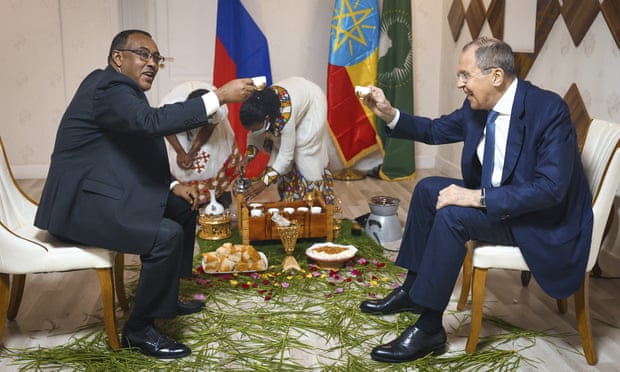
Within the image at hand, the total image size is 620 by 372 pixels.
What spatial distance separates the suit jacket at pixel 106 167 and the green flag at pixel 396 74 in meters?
3.14

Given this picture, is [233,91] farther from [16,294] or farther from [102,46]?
[102,46]

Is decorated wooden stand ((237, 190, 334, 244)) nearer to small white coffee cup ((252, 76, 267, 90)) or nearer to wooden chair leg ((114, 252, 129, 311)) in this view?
wooden chair leg ((114, 252, 129, 311))

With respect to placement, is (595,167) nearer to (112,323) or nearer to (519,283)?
(519,283)

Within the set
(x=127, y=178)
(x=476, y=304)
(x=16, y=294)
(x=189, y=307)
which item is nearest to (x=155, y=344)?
(x=189, y=307)

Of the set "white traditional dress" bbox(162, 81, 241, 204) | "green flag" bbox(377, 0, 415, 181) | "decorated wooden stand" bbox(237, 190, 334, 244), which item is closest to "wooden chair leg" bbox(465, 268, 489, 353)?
"decorated wooden stand" bbox(237, 190, 334, 244)

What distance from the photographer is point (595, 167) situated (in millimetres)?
2365

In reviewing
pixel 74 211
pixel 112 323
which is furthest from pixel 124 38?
pixel 112 323

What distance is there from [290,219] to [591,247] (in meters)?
1.66

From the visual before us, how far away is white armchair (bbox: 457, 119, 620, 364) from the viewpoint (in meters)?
2.23

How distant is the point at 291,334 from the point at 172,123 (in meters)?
0.97

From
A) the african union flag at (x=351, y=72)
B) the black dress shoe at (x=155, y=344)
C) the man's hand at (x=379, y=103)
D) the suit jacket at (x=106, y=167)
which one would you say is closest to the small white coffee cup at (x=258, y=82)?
the suit jacket at (x=106, y=167)

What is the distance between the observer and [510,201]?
2.13 meters

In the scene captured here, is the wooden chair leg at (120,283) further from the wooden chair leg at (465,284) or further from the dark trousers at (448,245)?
the wooden chair leg at (465,284)

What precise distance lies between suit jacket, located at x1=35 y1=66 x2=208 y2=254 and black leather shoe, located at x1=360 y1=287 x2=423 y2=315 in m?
0.98
